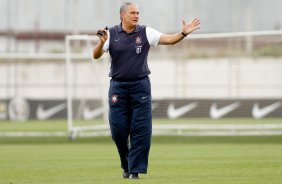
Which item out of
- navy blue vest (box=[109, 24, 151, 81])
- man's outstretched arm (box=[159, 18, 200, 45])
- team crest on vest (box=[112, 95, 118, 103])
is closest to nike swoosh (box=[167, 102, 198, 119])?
team crest on vest (box=[112, 95, 118, 103])

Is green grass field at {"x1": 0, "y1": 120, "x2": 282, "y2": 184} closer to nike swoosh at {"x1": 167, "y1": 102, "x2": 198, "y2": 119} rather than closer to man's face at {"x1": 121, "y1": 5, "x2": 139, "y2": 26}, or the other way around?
man's face at {"x1": 121, "y1": 5, "x2": 139, "y2": 26}

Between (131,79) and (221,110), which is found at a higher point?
(131,79)

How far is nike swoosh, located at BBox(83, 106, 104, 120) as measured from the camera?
2612cm

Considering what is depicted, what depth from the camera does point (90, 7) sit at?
3806 centimetres

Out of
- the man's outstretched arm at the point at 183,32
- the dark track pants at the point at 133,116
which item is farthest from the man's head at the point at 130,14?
the dark track pants at the point at 133,116

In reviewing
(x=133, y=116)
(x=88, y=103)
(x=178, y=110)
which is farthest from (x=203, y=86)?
(x=133, y=116)

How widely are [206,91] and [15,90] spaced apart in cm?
809

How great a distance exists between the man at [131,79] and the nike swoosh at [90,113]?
45.4 ft

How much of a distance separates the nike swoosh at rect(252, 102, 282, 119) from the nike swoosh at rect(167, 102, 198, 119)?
1944 millimetres

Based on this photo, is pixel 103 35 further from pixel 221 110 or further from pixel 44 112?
pixel 44 112

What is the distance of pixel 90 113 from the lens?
26469 millimetres

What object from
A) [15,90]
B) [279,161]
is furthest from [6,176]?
[15,90]

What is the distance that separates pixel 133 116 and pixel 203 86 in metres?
24.1

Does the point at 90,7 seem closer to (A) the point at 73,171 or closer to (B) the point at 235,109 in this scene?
(B) the point at 235,109
